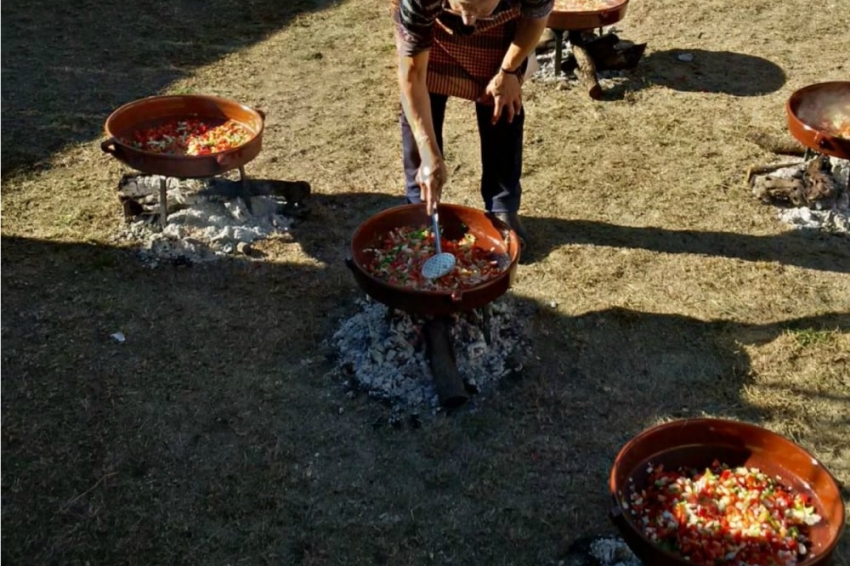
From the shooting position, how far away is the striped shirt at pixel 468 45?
431 cm

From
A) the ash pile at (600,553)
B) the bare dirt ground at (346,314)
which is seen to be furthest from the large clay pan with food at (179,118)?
the ash pile at (600,553)

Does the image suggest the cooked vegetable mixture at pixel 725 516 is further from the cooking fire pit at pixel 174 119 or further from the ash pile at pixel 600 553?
the cooking fire pit at pixel 174 119

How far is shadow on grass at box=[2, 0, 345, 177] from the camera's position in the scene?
22.6 ft

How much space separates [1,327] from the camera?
16.3 ft

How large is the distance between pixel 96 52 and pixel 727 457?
649cm

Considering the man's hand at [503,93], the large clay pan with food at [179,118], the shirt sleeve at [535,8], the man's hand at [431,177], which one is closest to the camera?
the man's hand at [431,177]

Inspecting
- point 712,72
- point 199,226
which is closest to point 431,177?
point 199,226

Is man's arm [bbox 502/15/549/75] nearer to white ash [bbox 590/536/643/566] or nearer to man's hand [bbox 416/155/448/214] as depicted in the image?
man's hand [bbox 416/155/448/214]

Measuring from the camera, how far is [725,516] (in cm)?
355

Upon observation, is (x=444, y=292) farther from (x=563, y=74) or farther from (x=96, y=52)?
(x=96, y=52)

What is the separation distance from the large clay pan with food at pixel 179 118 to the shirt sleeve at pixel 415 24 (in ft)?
5.37

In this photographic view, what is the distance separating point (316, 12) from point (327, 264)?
4414 millimetres

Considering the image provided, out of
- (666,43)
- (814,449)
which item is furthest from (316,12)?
(814,449)

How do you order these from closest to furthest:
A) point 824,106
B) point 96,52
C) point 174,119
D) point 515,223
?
1. point 515,223
2. point 174,119
3. point 824,106
4. point 96,52
